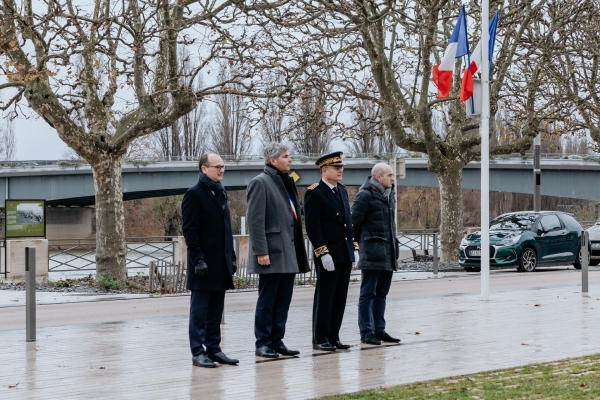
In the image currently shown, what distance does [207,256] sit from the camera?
375 inches

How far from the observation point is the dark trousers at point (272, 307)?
9945 millimetres

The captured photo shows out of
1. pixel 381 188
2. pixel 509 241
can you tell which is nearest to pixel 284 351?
pixel 381 188

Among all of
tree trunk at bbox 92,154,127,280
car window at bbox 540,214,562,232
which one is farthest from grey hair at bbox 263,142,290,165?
car window at bbox 540,214,562,232

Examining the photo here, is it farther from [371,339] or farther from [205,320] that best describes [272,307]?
[371,339]

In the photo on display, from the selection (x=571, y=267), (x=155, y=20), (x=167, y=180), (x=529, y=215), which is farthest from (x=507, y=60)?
(x=167, y=180)

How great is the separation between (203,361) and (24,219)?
1742 cm

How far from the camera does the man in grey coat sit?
9.81 m

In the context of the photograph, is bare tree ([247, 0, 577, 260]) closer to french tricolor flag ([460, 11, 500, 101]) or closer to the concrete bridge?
french tricolor flag ([460, 11, 500, 101])

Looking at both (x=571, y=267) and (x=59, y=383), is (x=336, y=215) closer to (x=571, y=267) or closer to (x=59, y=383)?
(x=59, y=383)

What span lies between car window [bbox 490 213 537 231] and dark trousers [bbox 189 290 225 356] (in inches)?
732

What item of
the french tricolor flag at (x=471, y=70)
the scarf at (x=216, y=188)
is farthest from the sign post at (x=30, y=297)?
the french tricolor flag at (x=471, y=70)

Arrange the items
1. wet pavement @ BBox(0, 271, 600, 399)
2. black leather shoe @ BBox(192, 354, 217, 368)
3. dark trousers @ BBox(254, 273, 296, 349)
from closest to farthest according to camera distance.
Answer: wet pavement @ BBox(0, 271, 600, 399)
black leather shoe @ BBox(192, 354, 217, 368)
dark trousers @ BBox(254, 273, 296, 349)

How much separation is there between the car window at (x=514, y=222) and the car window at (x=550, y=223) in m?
0.27

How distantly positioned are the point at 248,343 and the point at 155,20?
11.9 m
